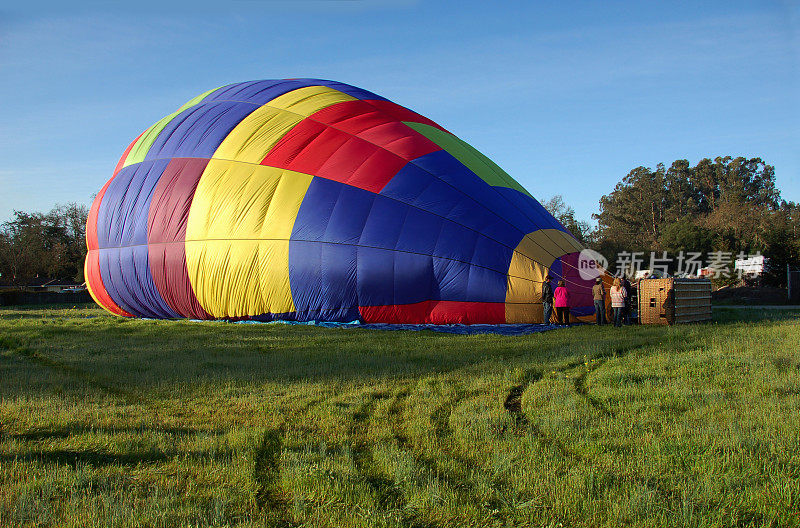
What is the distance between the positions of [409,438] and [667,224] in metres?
61.7

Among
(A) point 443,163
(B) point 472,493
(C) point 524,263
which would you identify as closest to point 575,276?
(C) point 524,263

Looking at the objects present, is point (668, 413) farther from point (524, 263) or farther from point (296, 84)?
point (296, 84)

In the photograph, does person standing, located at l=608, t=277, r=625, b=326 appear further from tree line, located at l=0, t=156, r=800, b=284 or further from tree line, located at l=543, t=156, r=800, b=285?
tree line, located at l=543, t=156, r=800, b=285

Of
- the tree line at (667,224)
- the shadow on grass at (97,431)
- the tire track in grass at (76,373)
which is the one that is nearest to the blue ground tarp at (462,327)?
the tire track in grass at (76,373)

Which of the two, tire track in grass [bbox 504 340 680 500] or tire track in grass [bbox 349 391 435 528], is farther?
tire track in grass [bbox 504 340 680 500]

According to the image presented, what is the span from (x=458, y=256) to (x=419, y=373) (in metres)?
4.29

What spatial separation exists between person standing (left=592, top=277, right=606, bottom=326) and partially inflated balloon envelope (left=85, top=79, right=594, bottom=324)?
202mm

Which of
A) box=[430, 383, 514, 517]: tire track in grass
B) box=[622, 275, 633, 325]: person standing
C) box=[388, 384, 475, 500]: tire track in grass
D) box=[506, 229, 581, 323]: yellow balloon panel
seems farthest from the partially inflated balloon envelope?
box=[388, 384, 475, 500]: tire track in grass

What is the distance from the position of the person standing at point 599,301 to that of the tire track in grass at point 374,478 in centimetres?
706

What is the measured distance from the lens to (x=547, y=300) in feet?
34.1

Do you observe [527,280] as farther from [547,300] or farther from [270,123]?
[270,123]

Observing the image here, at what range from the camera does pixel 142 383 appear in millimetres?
6148

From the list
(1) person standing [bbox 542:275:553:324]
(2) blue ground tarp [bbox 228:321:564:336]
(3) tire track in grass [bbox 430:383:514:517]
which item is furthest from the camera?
(1) person standing [bbox 542:275:553:324]

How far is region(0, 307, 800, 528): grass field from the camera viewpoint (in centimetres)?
302
